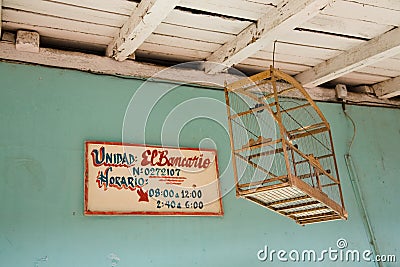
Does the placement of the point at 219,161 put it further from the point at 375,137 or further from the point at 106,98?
the point at 375,137

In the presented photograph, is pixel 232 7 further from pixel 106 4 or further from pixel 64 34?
pixel 64 34

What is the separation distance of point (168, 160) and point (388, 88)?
1463 millimetres

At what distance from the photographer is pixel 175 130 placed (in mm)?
2408

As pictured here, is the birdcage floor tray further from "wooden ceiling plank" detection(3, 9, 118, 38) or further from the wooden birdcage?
"wooden ceiling plank" detection(3, 9, 118, 38)

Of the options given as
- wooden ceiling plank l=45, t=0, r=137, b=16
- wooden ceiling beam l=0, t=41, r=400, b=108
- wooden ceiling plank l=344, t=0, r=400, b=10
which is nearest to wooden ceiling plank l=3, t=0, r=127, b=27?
wooden ceiling plank l=45, t=0, r=137, b=16

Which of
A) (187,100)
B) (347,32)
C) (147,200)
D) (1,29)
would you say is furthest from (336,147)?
(1,29)

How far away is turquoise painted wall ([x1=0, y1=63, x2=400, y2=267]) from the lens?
198 cm

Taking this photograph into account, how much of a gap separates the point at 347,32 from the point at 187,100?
2.78ft

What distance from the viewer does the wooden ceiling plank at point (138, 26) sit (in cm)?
186

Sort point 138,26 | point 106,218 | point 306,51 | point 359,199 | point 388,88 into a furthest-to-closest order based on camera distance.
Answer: point 388,88 → point 359,199 → point 306,51 → point 106,218 → point 138,26

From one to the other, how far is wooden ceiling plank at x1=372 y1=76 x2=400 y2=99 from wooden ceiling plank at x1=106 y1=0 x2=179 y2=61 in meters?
1.59

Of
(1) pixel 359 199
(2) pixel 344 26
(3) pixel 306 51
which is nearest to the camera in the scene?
(2) pixel 344 26

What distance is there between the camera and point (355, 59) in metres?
2.44

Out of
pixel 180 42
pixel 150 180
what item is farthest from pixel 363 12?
pixel 150 180
